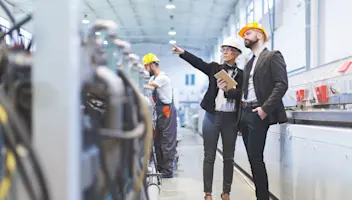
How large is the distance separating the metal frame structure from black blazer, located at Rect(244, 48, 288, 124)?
1692 mm

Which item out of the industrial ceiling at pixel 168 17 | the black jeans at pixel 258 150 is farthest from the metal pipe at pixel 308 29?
the industrial ceiling at pixel 168 17

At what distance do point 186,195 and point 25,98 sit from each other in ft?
8.75

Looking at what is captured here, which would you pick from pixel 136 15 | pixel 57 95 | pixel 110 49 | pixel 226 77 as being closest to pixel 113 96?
pixel 57 95

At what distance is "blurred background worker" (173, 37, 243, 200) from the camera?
262 centimetres

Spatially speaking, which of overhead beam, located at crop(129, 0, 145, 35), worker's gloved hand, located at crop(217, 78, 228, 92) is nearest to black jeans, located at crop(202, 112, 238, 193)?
worker's gloved hand, located at crop(217, 78, 228, 92)

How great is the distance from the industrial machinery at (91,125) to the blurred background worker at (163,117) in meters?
2.67

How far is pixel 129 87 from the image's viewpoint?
0.86 m

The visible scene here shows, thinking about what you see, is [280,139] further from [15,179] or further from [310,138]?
[15,179]

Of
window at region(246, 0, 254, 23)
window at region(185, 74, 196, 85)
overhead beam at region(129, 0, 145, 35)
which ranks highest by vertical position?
overhead beam at region(129, 0, 145, 35)

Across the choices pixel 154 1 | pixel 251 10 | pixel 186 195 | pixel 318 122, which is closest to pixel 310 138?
pixel 318 122

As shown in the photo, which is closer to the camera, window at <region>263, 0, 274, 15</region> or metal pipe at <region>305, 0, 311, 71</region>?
metal pipe at <region>305, 0, 311, 71</region>

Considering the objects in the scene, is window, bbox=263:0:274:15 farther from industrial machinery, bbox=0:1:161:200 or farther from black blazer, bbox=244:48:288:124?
industrial machinery, bbox=0:1:161:200

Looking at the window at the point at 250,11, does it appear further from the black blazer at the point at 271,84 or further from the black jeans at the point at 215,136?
the black blazer at the point at 271,84

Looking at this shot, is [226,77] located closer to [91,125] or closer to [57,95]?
[91,125]
